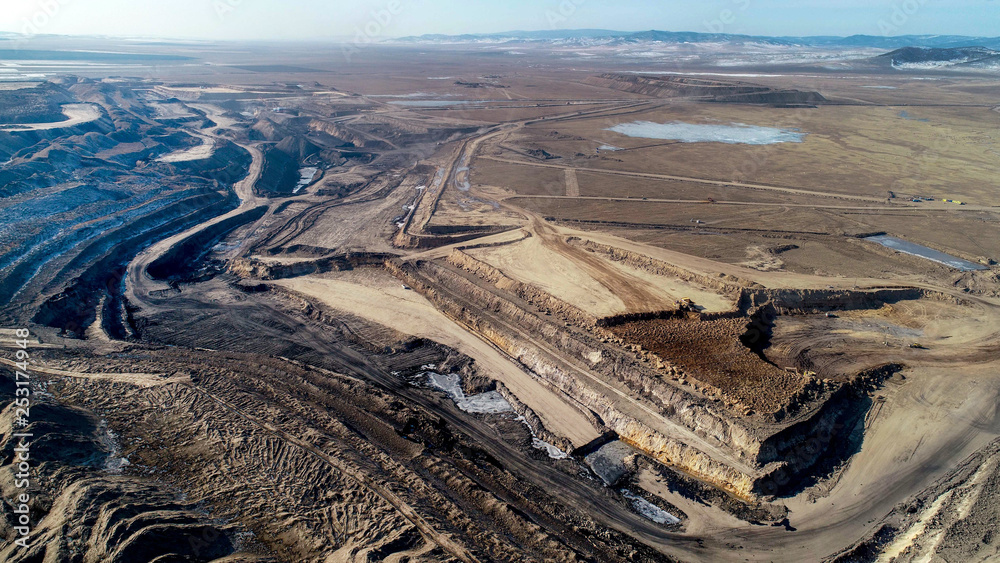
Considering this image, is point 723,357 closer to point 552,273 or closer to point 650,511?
point 650,511

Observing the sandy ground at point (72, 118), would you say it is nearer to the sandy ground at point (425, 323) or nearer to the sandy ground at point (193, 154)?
the sandy ground at point (193, 154)

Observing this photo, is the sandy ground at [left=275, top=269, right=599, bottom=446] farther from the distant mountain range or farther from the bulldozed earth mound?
the distant mountain range

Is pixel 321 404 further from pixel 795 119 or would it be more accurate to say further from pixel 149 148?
pixel 795 119

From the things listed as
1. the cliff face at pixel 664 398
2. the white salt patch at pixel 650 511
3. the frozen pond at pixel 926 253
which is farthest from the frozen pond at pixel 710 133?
the white salt patch at pixel 650 511

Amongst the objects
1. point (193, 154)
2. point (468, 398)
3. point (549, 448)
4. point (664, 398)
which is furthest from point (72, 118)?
point (664, 398)

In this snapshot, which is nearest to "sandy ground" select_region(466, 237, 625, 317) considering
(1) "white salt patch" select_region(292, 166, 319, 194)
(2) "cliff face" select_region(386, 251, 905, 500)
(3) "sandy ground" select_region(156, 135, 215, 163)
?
(2) "cliff face" select_region(386, 251, 905, 500)

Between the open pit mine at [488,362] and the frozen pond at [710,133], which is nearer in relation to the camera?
the open pit mine at [488,362]
